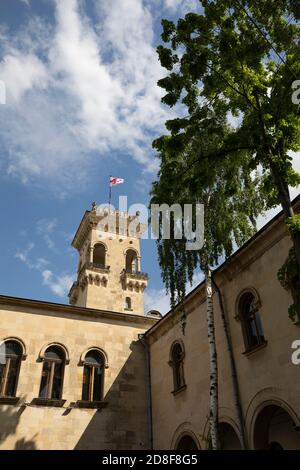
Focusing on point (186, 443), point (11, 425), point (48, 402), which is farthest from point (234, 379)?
point (11, 425)

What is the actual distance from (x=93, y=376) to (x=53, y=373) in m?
1.98

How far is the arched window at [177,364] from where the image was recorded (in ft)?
57.9

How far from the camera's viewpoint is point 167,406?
18219 mm

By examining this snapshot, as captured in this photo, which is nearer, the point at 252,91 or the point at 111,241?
the point at 252,91

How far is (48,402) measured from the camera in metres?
17.7

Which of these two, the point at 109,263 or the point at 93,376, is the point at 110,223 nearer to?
the point at 109,263

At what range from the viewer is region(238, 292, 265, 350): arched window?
1365 cm

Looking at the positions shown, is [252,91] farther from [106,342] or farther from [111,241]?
[111,241]

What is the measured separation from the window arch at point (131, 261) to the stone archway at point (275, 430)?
29843mm

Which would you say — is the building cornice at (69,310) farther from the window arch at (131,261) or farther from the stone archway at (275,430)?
the window arch at (131,261)

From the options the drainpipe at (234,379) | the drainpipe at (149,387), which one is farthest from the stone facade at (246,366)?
the drainpipe at (149,387)

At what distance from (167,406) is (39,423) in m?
A: 5.54
